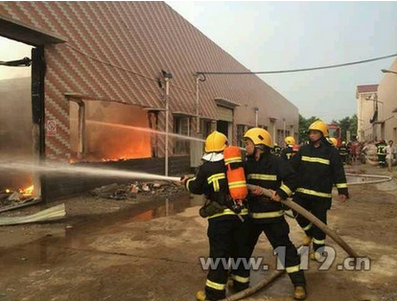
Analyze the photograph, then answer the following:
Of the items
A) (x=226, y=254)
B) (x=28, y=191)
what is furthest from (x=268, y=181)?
(x=28, y=191)

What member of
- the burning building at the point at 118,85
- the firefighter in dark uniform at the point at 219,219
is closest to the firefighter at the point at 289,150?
the firefighter in dark uniform at the point at 219,219

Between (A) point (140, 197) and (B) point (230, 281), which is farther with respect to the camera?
(A) point (140, 197)

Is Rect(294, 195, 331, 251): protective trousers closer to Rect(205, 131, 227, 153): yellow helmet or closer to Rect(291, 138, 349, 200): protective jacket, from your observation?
Rect(291, 138, 349, 200): protective jacket

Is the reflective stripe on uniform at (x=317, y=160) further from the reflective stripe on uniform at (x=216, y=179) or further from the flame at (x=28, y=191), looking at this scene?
the flame at (x=28, y=191)

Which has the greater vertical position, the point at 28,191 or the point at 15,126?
the point at 15,126

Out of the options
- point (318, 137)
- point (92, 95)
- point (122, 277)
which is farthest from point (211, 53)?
point (122, 277)

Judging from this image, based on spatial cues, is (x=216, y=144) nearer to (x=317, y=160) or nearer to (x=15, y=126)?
(x=317, y=160)

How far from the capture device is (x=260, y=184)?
3809mm

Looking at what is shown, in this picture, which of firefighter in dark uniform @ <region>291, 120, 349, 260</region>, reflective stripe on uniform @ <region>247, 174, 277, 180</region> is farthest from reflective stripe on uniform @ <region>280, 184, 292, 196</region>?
firefighter in dark uniform @ <region>291, 120, 349, 260</region>

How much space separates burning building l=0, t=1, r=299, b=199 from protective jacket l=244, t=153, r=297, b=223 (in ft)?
19.1

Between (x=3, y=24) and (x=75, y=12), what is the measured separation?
2.74 meters

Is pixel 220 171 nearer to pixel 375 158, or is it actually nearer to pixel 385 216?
pixel 385 216

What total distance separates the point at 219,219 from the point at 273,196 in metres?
0.58

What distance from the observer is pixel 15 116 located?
9.95m
